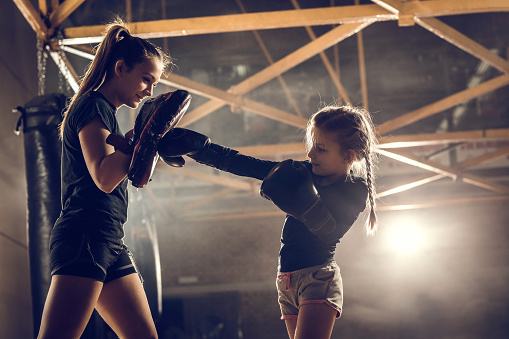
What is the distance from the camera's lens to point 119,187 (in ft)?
5.55

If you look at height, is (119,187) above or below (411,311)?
above

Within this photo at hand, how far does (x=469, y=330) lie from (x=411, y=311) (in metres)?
0.99

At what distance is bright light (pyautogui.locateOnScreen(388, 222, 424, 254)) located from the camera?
954cm

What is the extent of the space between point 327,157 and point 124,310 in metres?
0.97

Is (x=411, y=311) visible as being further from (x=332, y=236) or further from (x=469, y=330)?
(x=332, y=236)

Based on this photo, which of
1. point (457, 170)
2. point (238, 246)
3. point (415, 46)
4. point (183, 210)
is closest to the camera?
point (457, 170)

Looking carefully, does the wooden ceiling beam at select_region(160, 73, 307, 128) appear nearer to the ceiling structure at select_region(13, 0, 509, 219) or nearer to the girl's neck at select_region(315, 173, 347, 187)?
the ceiling structure at select_region(13, 0, 509, 219)

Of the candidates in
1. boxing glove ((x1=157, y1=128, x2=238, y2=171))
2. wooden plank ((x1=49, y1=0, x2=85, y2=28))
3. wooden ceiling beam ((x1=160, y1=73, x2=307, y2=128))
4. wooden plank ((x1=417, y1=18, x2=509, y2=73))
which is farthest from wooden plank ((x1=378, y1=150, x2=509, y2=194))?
boxing glove ((x1=157, y1=128, x2=238, y2=171))

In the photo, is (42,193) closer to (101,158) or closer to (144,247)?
(144,247)

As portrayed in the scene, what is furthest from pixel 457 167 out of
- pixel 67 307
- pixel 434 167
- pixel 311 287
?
pixel 67 307

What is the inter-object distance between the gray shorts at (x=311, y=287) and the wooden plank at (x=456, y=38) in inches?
90.4

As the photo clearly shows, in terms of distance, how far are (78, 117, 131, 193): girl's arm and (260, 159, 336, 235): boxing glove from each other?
551 mm

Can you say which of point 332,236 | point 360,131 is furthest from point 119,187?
point 360,131

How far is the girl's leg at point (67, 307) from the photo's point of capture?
1.45m
